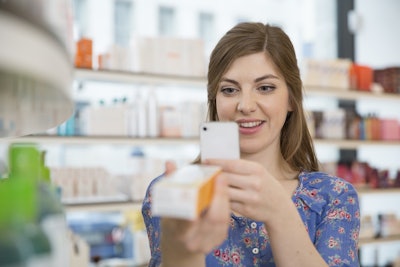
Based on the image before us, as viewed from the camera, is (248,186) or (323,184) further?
(323,184)

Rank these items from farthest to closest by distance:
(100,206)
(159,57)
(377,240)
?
(377,240) → (159,57) → (100,206)

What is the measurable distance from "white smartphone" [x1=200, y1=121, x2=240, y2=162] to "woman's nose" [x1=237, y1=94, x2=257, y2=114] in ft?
1.80

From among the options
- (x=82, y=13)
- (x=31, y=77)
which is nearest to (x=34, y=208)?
(x=31, y=77)

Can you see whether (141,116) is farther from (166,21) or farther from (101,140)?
(166,21)

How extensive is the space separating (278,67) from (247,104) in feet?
0.61

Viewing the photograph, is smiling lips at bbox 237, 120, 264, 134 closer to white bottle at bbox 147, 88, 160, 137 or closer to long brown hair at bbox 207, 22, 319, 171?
long brown hair at bbox 207, 22, 319, 171

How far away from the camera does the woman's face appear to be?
1.39 metres

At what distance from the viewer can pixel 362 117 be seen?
4.64 m

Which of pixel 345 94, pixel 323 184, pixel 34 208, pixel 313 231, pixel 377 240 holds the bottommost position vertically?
pixel 377 240

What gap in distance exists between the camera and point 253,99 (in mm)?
1383

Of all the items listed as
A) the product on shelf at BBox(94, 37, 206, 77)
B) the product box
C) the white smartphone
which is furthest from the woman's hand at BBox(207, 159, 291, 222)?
the product on shelf at BBox(94, 37, 206, 77)

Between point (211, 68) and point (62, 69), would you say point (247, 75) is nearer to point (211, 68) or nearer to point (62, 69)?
point (211, 68)

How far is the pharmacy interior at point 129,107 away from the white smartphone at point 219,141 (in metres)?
0.23

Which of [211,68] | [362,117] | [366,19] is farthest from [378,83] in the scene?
[211,68]
